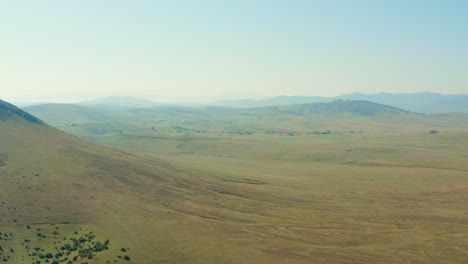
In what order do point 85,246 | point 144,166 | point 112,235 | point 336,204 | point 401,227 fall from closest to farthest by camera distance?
point 85,246 → point 112,235 → point 401,227 → point 336,204 → point 144,166

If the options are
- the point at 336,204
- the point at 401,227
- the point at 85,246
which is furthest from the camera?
the point at 336,204

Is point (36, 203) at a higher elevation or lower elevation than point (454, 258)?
higher

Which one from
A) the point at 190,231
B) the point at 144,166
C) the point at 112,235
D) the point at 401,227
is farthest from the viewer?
the point at 144,166

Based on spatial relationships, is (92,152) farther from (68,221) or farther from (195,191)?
(68,221)

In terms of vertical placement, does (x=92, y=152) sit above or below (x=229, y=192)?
above

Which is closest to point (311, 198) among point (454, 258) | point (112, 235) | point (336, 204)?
point (336, 204)

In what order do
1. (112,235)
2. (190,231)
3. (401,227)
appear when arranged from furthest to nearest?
(401,227) → (190,231) → (112,235)

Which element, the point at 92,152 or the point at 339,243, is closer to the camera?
the point at 339,243

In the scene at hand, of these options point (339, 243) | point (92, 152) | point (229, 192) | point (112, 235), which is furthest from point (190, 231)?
point (92, 152)

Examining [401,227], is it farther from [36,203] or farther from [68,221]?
[36,203]
